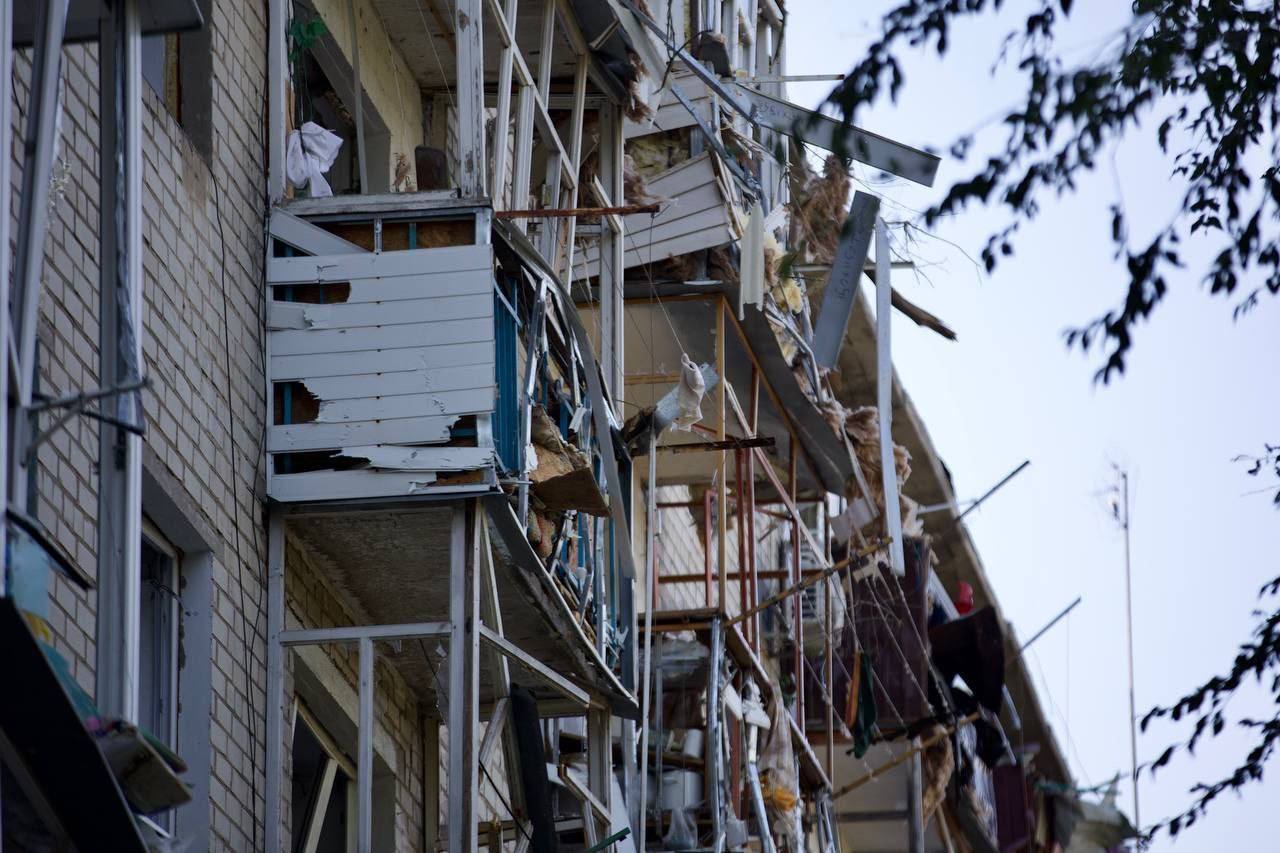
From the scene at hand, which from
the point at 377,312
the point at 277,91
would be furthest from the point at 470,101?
the point at 377,312

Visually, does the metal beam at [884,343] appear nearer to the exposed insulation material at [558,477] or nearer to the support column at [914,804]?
the exposed insulation material at [558,477]

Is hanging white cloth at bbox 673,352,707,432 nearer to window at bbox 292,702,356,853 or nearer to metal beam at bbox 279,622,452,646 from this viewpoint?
window at bbox 292,702,356,853

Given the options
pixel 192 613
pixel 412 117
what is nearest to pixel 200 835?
pixel 192 613

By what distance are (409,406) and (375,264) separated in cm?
77

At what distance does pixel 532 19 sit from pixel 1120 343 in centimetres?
689

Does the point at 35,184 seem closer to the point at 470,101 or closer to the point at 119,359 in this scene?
the point at 119,359

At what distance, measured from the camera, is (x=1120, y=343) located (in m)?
7.26

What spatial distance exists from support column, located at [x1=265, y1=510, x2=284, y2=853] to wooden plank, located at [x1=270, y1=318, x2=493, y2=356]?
0.80 metres

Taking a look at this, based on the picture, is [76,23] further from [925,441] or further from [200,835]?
[925,441]

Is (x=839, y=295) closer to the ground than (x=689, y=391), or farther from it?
farther from it

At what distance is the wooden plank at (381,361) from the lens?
10.1 meters

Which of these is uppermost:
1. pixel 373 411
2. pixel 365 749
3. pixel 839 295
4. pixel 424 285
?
pixel 839 295

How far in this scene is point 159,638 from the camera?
9.27 meters

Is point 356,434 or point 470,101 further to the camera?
point 470,101
